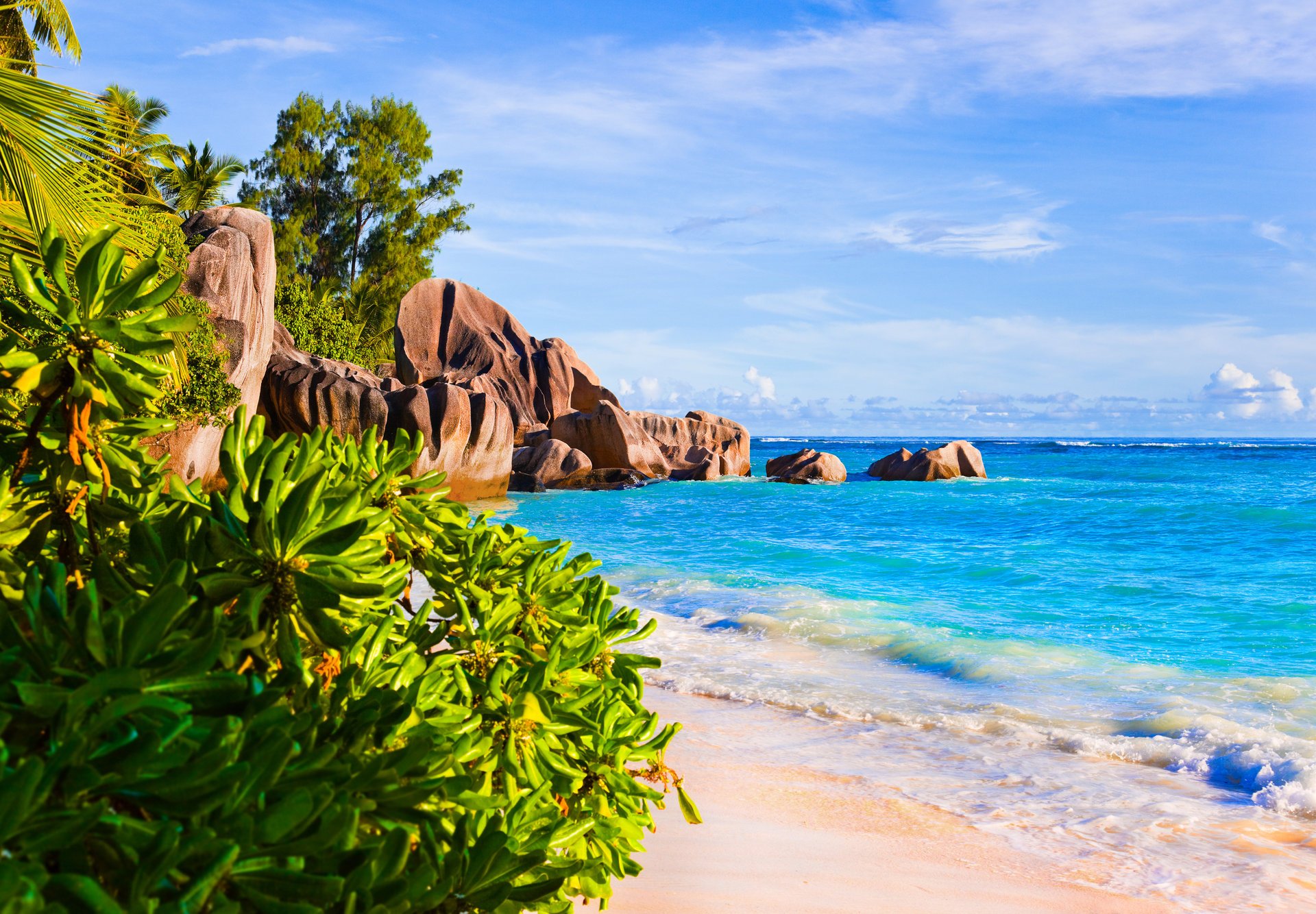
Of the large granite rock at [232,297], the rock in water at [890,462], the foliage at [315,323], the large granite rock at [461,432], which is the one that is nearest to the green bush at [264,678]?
the large granite rock at [232,297]

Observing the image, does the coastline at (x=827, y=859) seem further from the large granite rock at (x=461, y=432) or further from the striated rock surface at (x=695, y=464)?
the striated rock surface at (x=695, y=464)

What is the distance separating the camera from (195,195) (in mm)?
29781

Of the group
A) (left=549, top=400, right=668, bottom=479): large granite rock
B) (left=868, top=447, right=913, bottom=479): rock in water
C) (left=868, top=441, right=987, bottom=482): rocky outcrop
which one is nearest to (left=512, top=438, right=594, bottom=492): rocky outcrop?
(left=549, top=400, right=668, bottom=479): large granite rock

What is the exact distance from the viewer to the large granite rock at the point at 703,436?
39625 millimetres

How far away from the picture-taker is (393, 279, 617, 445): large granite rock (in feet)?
117

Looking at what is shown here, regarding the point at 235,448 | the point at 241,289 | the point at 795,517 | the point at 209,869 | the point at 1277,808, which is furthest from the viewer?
the point at 795,517

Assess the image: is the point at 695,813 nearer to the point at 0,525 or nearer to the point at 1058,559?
the point at 0,525

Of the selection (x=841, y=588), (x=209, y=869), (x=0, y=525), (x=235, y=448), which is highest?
(x=235, y=448)

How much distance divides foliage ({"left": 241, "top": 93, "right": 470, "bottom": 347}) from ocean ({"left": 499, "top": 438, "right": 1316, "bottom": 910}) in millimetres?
19737

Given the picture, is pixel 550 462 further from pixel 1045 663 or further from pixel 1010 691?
pixel 1010 691

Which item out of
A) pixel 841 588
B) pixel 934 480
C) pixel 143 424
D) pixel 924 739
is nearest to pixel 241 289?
pixel 841 588

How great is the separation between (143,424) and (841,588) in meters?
11.9

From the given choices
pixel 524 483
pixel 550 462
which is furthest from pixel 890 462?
pixel 524 483

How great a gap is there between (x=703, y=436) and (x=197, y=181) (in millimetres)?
23418
